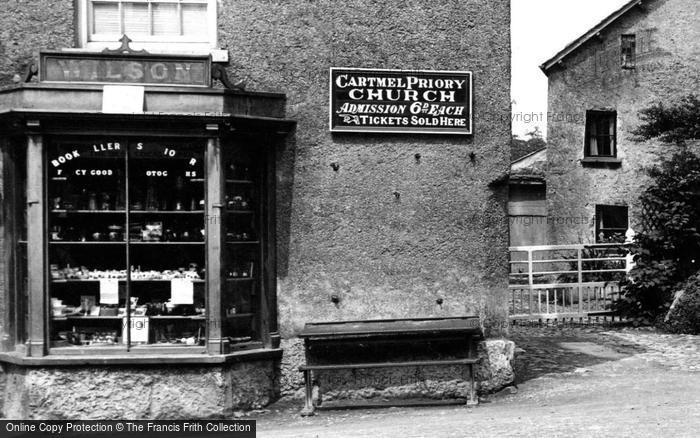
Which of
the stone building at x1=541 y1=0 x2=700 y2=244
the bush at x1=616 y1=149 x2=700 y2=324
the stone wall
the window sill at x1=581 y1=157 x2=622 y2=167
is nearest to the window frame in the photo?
the stone wall

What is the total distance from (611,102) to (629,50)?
5.01 ft

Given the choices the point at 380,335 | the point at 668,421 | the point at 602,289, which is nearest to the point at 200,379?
the point at 380,335

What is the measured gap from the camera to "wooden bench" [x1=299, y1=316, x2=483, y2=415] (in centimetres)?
988

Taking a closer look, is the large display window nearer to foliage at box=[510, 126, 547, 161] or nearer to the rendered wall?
the rendered wall

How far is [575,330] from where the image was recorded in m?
16.2

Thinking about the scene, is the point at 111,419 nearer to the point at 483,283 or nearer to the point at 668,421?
the point at 483,283

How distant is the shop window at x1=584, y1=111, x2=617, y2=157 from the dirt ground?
14.8 meters

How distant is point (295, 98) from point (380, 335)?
8.44 ft

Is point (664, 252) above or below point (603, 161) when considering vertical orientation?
below

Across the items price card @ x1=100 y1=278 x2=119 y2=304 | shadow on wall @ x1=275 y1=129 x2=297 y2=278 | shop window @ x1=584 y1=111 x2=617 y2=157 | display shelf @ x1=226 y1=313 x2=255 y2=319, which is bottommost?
display shelf @ x1=226 y1=313 x2=255 y2=319

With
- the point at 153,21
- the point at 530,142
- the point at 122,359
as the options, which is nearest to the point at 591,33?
the point at 153,21

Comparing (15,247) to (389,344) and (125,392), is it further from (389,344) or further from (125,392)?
(389,344)

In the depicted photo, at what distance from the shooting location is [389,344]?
10.2m

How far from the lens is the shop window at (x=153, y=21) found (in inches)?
396
